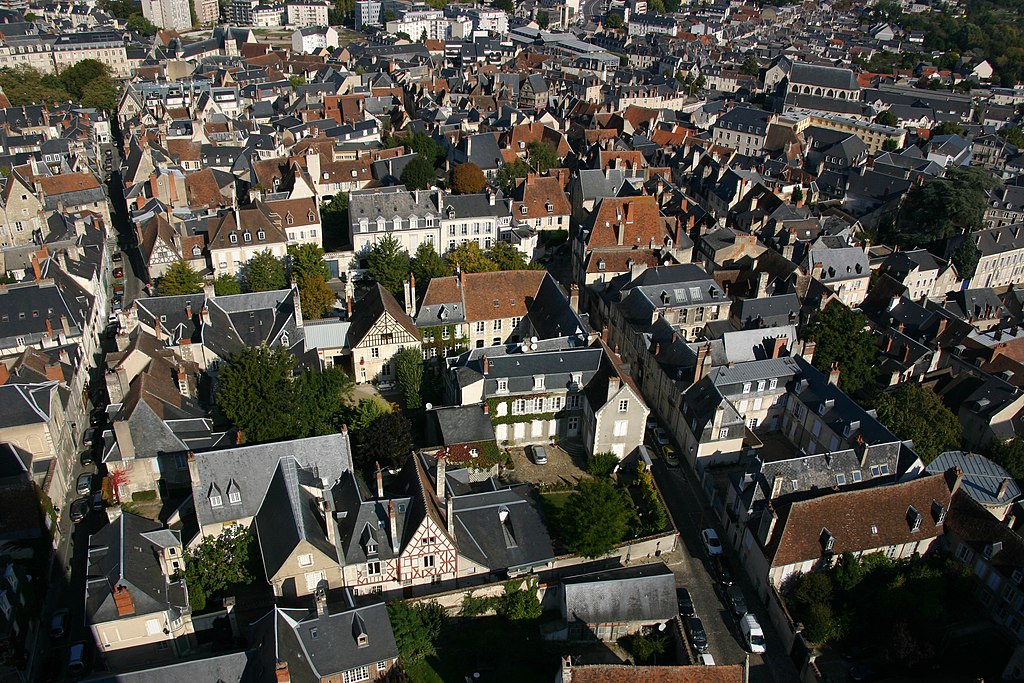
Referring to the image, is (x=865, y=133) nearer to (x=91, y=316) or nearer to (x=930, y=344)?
(x=930, y=344)

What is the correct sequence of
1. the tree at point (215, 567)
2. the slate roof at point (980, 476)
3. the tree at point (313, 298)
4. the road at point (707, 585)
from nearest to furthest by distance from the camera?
the tree at point (215, 567) → the road at point (707, 585) → the slate roof at point (980, 476) → the tree at point (313, 298)

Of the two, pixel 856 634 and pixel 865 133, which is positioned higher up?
pixel 865 133

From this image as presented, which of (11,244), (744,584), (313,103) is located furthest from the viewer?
(313,103)

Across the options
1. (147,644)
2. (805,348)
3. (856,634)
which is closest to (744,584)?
(856,634)

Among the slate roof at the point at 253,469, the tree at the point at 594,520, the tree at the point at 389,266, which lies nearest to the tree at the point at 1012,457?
the tree at the point at 594,520

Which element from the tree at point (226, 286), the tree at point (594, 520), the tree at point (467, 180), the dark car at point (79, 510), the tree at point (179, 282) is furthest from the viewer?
the tree at point (467, 180)

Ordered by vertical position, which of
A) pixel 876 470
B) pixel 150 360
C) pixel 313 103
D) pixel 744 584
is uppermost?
pixel 313 103

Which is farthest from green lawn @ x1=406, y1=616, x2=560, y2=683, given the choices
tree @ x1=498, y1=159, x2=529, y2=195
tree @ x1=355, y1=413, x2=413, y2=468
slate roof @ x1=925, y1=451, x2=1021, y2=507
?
tree @ x1=498, y1=159, x2=529, y2=195

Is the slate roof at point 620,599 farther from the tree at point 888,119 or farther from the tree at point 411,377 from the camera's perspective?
the tree at point 888,119

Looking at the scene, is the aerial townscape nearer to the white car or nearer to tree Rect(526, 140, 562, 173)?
the white car
